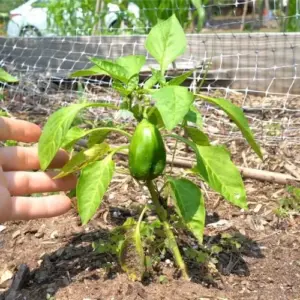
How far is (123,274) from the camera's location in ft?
4.74

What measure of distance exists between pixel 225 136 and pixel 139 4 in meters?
1.97

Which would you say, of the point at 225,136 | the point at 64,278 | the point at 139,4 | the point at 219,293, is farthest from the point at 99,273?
the point at 139,4

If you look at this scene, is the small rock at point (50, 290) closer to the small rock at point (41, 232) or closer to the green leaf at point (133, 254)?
the green leaf at point (133, 254)

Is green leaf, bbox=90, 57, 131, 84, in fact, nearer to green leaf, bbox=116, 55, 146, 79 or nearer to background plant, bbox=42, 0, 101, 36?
green leaf, bbox=116, 55, 146, 79

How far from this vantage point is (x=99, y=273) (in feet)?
4.81

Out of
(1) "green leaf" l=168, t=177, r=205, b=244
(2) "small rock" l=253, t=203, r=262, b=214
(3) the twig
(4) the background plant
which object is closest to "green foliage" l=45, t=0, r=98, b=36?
(4) the background plant

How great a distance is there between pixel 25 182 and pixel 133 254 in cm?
34

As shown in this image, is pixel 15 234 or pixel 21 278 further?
pixel 15 234

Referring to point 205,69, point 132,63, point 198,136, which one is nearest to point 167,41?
point 132,63

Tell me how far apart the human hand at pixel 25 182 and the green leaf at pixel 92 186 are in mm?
217

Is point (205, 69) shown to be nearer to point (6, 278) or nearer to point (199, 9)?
point (199, 9)

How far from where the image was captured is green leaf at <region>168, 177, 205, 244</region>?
4.02 feet

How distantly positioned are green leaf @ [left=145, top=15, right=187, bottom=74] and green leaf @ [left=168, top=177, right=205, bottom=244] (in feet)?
0.91

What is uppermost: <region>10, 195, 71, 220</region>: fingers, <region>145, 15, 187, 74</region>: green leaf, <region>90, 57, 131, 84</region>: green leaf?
<region>145, 15, 187, 74</region>: green leaf
